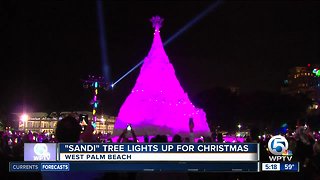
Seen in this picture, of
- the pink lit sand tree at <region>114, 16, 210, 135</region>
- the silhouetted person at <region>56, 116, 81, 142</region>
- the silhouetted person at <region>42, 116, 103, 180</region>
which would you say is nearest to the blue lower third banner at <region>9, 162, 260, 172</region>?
the silhouetted person at <region>42, 116, 103, 180</region>

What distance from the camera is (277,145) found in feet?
18.5

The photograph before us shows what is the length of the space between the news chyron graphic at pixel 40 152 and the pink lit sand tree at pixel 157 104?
87.3 feet

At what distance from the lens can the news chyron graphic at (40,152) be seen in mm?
5340

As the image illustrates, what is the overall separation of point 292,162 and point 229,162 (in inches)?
33.9

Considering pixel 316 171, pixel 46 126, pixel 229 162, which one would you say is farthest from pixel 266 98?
pixel 229 162

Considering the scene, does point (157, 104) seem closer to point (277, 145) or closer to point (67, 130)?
point (277, 145)

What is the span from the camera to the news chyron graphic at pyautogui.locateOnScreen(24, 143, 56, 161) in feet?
17.5

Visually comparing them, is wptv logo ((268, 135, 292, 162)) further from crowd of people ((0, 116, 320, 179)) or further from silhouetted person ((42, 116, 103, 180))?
silhouetted person ((42, 116, 103, 180))

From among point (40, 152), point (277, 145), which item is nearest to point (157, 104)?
point (277, 145)

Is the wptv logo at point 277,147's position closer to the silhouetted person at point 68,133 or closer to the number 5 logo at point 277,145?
the number 5 logo at point 277,145

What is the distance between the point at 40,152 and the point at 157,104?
2840 centimetres

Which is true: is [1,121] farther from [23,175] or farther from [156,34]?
[23,175]

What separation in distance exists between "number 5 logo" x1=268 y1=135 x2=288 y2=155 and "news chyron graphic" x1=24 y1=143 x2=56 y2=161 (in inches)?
100

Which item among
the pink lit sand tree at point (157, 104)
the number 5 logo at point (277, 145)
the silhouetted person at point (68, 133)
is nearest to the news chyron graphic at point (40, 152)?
the silhouetted person at point (68, 133)
